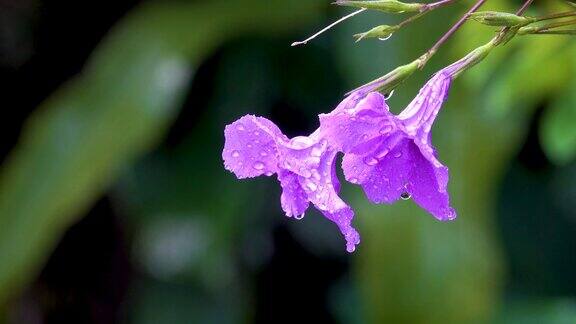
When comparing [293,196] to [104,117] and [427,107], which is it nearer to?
[427,107]

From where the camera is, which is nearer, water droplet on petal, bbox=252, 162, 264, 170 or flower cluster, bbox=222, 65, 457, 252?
flower cluster, bbox=222, 65, 457, 252

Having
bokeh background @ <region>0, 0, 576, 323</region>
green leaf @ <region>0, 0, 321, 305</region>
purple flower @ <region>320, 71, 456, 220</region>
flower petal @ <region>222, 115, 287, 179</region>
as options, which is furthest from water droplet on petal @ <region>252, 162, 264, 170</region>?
green leaf @ <region>0, 0, 321, 305</region>

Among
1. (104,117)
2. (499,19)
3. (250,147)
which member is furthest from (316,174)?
(104,117)

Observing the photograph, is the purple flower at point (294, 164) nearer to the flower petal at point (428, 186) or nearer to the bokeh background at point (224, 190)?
the flower petal at point (428, 186)

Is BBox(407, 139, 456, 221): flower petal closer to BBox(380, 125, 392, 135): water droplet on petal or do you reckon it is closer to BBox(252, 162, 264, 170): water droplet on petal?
BBox(380, 125, 392, 135): water droplet on petal

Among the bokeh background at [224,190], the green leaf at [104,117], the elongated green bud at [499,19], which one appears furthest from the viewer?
the green leaf at [104,117]

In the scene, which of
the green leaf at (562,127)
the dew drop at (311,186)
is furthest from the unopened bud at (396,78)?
the green leaf at (562,127)
